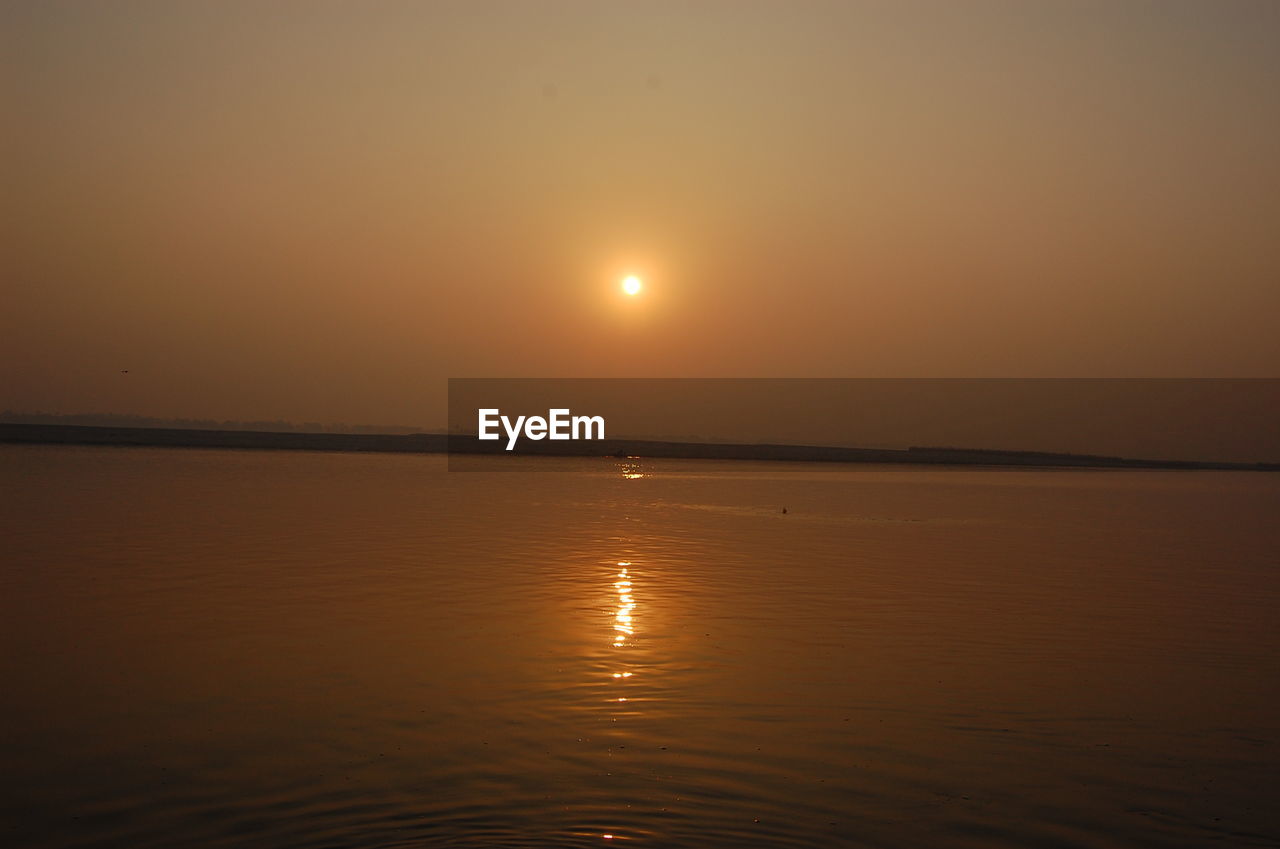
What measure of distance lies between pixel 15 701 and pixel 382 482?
42.9 metres

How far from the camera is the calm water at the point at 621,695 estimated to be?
773 centimetres

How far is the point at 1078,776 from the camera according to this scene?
888cm

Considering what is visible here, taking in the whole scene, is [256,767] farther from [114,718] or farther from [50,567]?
[50,567]

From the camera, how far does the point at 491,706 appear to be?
1059 cm

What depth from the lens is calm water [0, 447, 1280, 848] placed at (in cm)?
773

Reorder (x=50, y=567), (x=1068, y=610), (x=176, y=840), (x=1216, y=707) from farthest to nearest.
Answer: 1. (x=50, y=567)
2. (x=1068, y=610)
3. (x=1216, y=707)
4. (x=176, y=840)

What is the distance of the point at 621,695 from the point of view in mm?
11078

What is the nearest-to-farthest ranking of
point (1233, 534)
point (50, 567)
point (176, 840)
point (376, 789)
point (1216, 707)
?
1. point (176, 840)
2. point (376, 789)
3. point (1216, 707)
4. point (50, 567)
5. point (1233, 534)

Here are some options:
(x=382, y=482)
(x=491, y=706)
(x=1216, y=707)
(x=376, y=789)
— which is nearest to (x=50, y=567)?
(x=491, y=706)

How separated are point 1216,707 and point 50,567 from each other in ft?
53.9

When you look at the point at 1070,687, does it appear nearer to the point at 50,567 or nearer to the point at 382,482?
the point at 50,567

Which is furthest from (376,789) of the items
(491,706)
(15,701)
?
(15,701)

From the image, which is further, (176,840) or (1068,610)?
(1068,610)

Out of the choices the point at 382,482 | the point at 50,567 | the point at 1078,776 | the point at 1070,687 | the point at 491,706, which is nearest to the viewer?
the point at 1078,776
